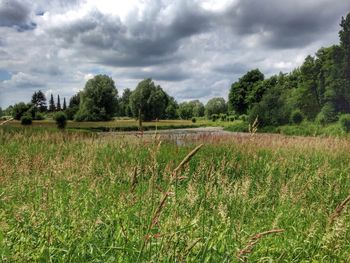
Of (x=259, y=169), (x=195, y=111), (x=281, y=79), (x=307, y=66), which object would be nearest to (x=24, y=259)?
(x=259, y=169)

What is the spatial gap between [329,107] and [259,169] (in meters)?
34.9

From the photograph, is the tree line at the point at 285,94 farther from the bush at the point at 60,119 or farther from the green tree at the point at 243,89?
the bush at the point at 60,119

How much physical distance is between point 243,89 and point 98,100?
32304 millimetres

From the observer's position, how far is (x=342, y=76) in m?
40.2

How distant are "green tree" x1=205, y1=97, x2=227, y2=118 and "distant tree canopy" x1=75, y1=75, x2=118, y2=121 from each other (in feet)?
153

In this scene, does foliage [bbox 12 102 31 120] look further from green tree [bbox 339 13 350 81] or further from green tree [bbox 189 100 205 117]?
green tree [bbox 189 100 205 117]

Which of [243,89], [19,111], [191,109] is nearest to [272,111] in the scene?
[243,89]

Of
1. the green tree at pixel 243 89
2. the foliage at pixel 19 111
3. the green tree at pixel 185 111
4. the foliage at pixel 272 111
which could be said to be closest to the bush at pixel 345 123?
the foliage at pixel 272 111

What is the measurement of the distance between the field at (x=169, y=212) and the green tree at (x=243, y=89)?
215 feet

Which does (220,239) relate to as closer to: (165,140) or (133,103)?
(165,140)

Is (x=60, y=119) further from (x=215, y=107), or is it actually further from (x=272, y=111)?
(x=215, y=107)

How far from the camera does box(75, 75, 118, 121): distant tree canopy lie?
64000 mm

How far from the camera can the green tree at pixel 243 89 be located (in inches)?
2980

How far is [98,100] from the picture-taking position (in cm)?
6681
